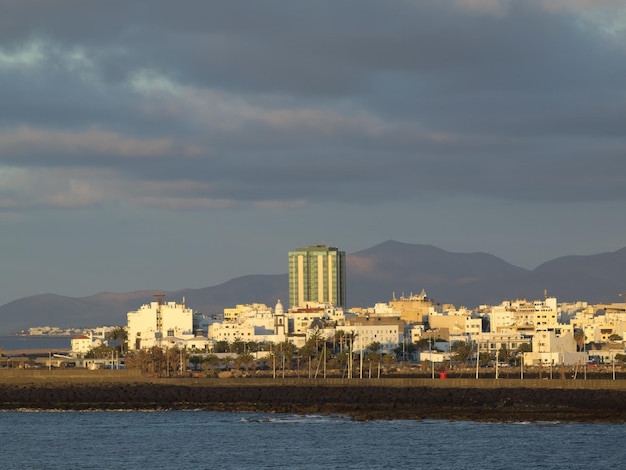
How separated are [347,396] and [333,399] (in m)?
1.05

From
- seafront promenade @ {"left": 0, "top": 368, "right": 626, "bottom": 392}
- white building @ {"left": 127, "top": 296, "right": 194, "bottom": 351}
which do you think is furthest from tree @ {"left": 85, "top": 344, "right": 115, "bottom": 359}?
seafront promenade @ {"left": 0, "top": 368, "right": 626, "bottom": 392}

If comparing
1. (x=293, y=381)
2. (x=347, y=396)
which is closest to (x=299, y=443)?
(x=347, y=396)

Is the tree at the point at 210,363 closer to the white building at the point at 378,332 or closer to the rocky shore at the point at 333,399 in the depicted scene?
the rocky shore at the point at 333,399

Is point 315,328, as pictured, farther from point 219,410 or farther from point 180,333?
point 219,410

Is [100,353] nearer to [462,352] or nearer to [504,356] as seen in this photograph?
[462,352]

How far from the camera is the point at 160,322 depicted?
18388cm

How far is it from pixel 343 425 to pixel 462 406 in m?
11.6

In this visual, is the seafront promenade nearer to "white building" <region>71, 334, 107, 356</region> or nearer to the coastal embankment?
the coastal embankment

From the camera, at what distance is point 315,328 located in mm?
Answer: 189625

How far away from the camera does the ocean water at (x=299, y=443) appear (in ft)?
209

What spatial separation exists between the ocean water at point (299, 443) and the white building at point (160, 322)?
9594 cm

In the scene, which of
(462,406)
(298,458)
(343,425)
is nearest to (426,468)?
(298,458)

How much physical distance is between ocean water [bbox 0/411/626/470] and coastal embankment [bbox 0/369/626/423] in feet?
13.6

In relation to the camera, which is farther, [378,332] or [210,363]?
[378,332]
